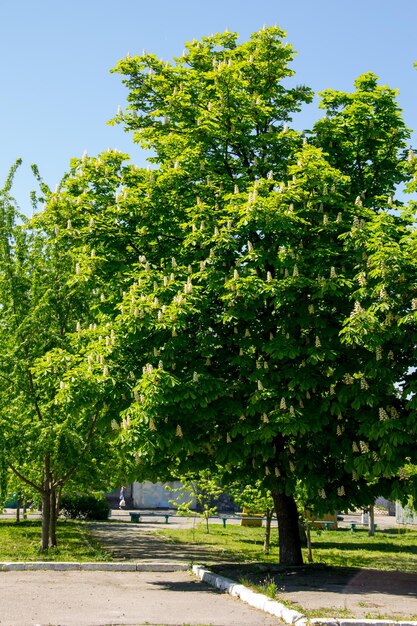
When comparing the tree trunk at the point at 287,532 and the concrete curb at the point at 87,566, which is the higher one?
the tree trunk at the point at 287,532

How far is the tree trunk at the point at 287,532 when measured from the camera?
18.3 m

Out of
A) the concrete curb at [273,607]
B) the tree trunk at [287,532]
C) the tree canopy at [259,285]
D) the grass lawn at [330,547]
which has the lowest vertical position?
the grass lawn at [330,547]

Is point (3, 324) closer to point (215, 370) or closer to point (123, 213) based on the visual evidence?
point (123, 213)

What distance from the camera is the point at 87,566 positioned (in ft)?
57.9

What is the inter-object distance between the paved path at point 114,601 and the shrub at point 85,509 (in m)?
28.4

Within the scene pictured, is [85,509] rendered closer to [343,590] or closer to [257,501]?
[257,501]

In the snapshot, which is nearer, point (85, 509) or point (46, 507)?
point (46, 507)

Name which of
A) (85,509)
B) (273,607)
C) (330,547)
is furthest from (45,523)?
(85,509)

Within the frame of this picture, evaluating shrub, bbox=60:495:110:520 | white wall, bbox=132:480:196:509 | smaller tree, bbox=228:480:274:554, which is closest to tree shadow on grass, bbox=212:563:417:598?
smaller tree, bbox=228:480:274:554

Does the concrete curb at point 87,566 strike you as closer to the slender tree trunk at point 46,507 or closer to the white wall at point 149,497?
the slender tree trunk at point 46,507

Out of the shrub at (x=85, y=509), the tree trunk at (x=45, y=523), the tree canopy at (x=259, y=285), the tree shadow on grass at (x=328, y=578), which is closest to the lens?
the tree shadow on grass at (x=328, y=578)

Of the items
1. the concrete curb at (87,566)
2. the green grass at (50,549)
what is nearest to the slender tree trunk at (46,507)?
the green grass at (50,549)

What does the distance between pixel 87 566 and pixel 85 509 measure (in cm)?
2876

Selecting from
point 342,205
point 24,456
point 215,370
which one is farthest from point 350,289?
point 24,456
